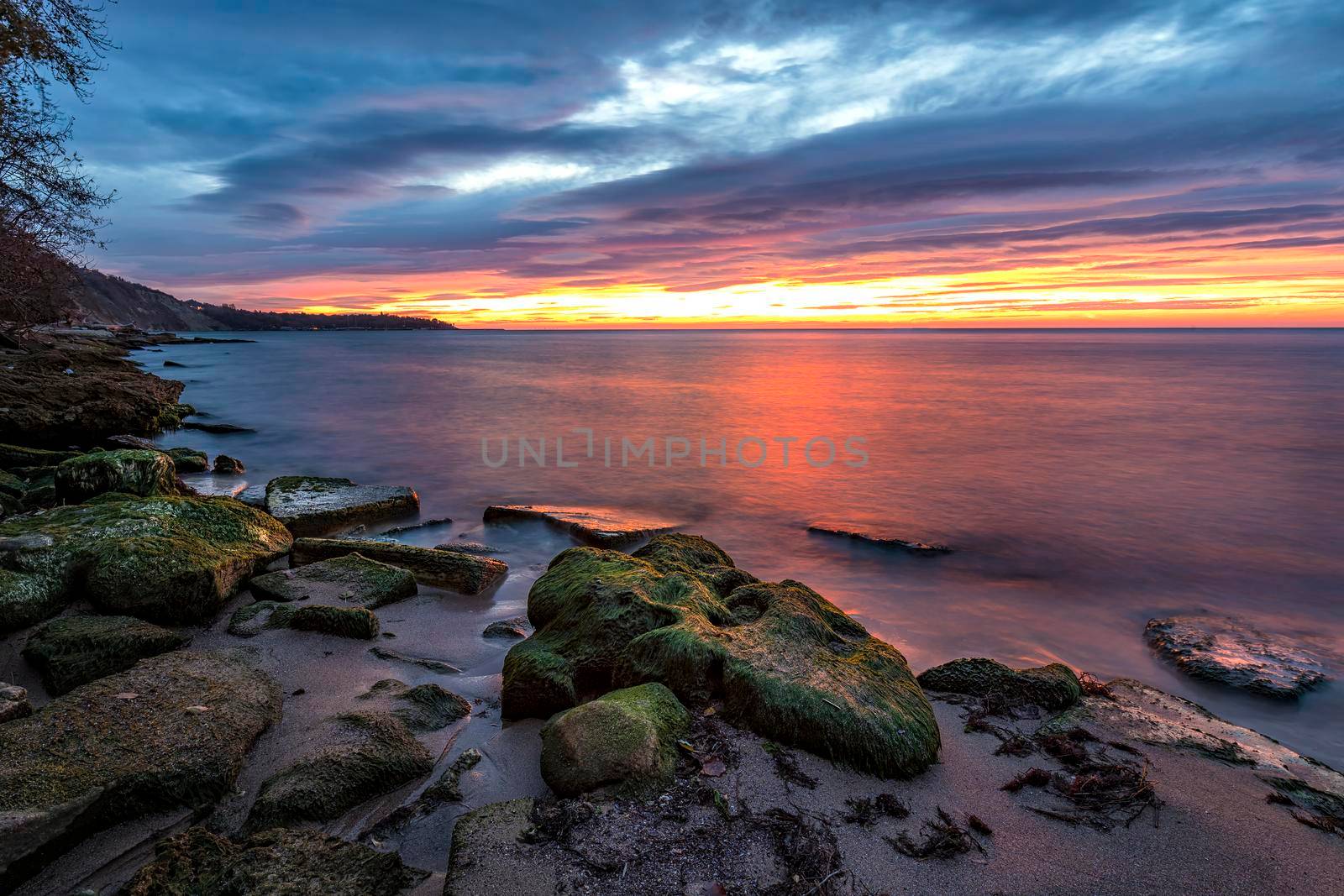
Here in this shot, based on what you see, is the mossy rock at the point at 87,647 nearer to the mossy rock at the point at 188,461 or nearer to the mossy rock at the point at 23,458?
the mossy rock at the point at 23,458

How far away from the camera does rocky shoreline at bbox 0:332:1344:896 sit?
2691mm

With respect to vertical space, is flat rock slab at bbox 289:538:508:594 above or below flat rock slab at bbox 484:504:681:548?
above

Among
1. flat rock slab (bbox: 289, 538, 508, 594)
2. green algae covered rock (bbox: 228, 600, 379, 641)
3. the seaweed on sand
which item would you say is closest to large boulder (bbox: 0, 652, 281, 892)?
green algae covered rock (bbox: 228, 600, 379, 641)

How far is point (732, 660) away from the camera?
3967 mm

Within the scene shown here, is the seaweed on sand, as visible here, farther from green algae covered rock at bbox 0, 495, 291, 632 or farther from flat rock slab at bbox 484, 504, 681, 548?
flat rock slab at bbox 484, 504, 681, 548

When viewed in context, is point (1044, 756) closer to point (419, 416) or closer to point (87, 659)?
point (87, 659)

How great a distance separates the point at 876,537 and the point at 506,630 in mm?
5723

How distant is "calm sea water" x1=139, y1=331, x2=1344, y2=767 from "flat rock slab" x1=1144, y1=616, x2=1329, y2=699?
16cm

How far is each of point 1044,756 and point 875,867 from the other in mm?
1488

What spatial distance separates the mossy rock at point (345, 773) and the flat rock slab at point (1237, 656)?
604 centimetres

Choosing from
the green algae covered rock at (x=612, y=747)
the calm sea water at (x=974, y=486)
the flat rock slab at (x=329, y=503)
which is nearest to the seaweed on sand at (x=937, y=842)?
the green algae covered rock at (x=612, y=747)

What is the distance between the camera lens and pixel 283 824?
9.60 ft

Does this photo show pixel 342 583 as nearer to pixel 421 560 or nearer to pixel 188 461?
pixel 421 560

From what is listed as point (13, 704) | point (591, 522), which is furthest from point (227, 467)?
point (13, 704)
